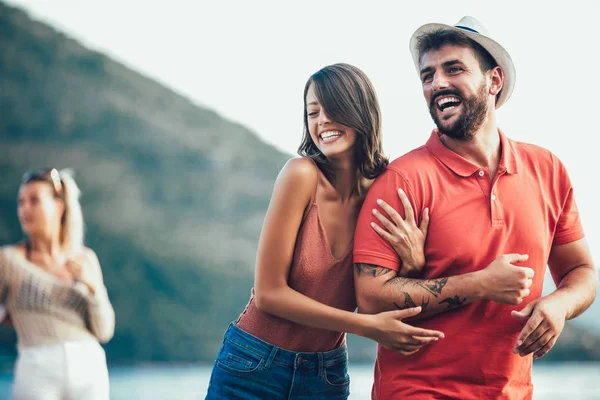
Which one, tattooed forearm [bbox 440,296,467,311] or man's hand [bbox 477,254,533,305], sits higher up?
man's hand [bbox 477,254,533,305]

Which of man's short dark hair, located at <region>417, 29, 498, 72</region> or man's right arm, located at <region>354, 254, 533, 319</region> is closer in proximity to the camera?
man's right arm, located at <region>354, 254, 533, 319</region>

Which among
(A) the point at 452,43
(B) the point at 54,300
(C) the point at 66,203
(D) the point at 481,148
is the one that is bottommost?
(B) the point at 54,300

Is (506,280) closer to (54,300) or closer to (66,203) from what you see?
(54,300)

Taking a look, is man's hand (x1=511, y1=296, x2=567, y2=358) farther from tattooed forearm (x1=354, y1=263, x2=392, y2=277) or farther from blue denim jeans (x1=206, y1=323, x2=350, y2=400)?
blue denim jeans (x1=206, y1=323, x2=350, y2=400)

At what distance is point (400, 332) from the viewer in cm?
162

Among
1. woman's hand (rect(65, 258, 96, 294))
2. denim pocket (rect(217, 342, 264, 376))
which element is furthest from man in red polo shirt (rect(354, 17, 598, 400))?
woman's hand (rect(65, 258, 96, 294))

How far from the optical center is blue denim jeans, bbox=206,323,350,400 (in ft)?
5.76

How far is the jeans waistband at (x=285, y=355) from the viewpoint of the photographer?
5.77 ft

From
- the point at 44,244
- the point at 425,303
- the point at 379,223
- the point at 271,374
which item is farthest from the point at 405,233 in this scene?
the point at 44,244

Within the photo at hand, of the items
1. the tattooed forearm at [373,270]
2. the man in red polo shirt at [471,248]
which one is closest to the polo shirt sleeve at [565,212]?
the man in red polo shirt at [471,248]

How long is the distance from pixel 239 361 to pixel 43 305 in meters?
1.03

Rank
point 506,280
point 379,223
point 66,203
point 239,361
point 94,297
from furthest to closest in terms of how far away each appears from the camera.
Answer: point 66,203, point 94,297, point 239,361, point 379,223, point 506,280

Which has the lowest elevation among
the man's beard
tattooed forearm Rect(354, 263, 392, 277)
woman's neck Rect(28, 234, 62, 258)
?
tattooed forearm Rect(354, 263, 392, 277)

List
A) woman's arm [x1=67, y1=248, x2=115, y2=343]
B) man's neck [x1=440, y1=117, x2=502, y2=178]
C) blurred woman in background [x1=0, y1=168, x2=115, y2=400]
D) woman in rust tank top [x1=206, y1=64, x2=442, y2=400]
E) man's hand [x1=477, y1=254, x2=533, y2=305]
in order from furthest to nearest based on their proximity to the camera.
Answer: woman's arm [x1=67, y1=248, x2=115, y2=343] < blurred woman in background [x1=0, y1=168, x2=115, y2=400] < man's neck [x1=440, y1=117, x2=502, y2=178] < woman in rust tank top [x1=206, y1=64, x2=442, y2=400] < man's hand [x1=477, y1=254, x2=533, y2=305]
